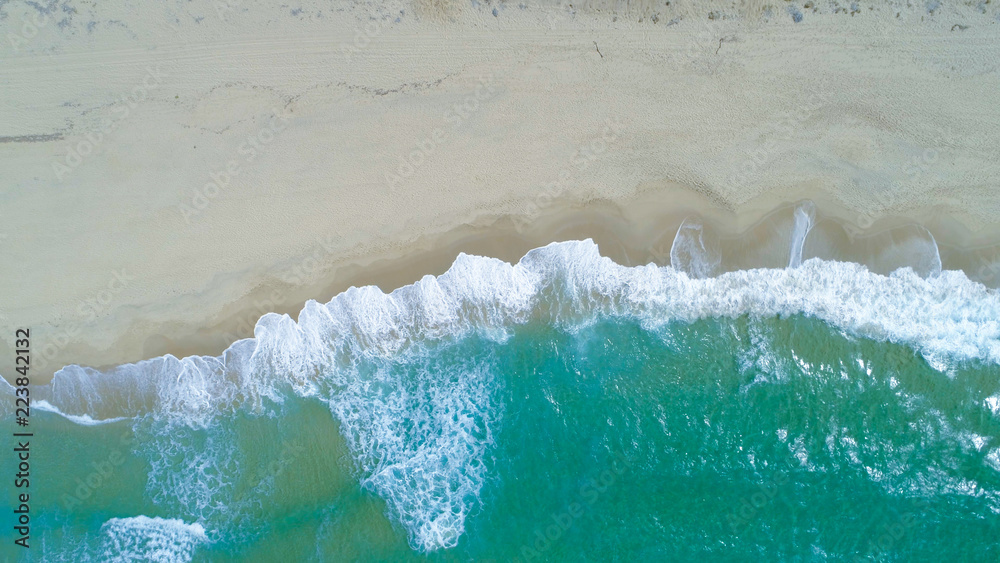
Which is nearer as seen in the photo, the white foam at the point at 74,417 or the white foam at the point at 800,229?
the white foam at the point at 800,229

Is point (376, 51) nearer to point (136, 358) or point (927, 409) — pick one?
point (136, 358)

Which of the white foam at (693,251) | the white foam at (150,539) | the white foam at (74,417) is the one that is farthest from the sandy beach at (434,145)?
the white foam at (150,539)

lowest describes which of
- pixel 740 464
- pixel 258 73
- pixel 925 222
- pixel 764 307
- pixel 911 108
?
pixel 740 464

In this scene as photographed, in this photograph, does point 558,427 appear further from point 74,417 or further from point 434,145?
point 74,417

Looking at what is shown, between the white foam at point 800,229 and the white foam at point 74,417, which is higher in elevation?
the white foam at point 800,229

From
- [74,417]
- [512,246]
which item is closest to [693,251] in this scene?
[512,246]

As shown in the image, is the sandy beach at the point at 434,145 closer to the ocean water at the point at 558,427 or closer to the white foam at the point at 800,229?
the white foam at the point at 800,229

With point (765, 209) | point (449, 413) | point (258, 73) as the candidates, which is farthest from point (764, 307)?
point (258, 73)
